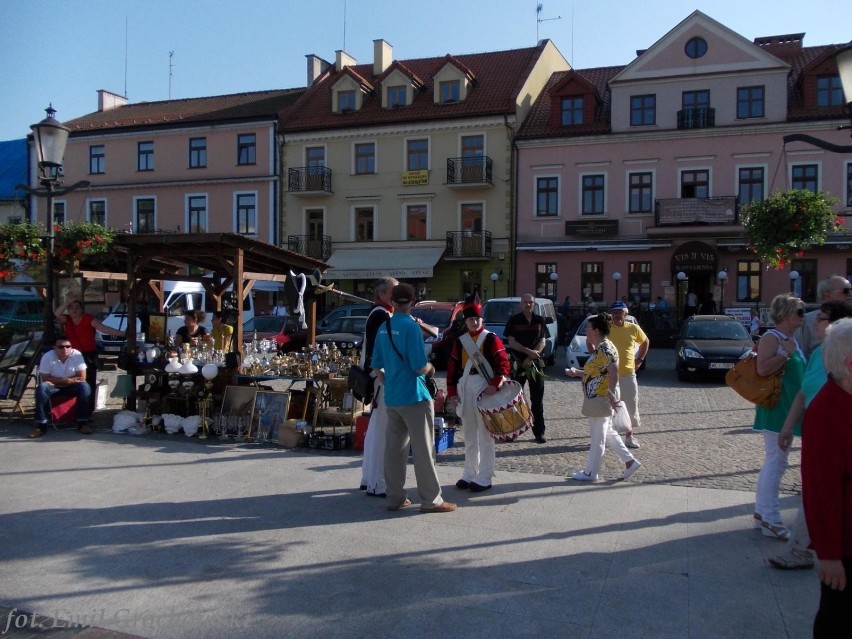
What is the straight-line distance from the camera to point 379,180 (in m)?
32.9

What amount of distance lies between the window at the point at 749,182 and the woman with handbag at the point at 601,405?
24.0 meters

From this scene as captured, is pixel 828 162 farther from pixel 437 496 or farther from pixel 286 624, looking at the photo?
pixel 286 624

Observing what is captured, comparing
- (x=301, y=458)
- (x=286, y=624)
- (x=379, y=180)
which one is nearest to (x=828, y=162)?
(x=379, y=180)

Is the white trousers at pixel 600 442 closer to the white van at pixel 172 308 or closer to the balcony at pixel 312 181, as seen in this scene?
the white van at pixel 172 308

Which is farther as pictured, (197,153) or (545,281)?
(197,153)

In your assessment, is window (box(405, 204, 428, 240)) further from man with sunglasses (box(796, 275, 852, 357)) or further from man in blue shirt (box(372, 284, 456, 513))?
man in blue shirt (box(372, 284, 456, 513))

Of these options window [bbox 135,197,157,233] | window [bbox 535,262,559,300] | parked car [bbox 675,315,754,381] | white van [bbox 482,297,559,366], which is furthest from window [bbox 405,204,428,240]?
parked car [bbox 675,315,754,381]

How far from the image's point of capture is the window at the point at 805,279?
2744 cm

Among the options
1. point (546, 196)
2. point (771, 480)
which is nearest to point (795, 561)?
point (771, 480)

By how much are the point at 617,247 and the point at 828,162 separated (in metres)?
8.10

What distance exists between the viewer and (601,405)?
22.0 feet

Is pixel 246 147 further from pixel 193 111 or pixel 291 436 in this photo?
pixel 291 436

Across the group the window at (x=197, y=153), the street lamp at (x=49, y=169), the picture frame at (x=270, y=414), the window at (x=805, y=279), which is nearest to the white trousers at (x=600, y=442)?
the picture frame at (x=270, y=414)

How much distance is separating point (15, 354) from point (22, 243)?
1700 millimetres
